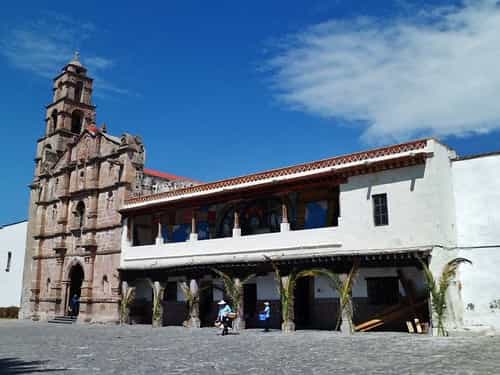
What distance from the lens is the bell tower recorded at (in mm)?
34625

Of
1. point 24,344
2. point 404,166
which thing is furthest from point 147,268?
point 404,166

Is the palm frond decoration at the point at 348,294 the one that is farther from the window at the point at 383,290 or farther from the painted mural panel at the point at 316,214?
the painted mural panel at the point at 316,214

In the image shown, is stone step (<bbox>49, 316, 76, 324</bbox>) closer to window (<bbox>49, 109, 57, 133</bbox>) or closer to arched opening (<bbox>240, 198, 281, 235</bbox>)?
arched opening (<bbox>240, 198, 281, 235</bbox>)

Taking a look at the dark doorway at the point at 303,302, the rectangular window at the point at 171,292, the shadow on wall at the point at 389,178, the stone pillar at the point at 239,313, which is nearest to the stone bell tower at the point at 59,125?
the rectangular window at the point at 171,292

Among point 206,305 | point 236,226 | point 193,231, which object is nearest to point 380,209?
point 236,226

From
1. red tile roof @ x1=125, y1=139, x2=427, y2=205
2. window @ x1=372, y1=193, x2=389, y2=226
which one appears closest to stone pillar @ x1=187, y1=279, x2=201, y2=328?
red tile roof @ x1=125, y1=139, x2=427, y2=205

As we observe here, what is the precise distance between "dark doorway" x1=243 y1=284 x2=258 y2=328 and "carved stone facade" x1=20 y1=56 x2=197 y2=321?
7731 millimetres

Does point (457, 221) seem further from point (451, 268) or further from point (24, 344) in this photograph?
point (24, 344)

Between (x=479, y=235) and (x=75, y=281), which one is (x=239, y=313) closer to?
(x=479, y=235)

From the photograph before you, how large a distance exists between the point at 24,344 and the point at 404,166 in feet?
45.9

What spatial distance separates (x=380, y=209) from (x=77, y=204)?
20218mm

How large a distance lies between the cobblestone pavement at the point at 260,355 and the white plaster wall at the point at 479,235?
239 centimetres

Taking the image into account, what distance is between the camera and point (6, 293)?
36.4m

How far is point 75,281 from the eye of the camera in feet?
105
